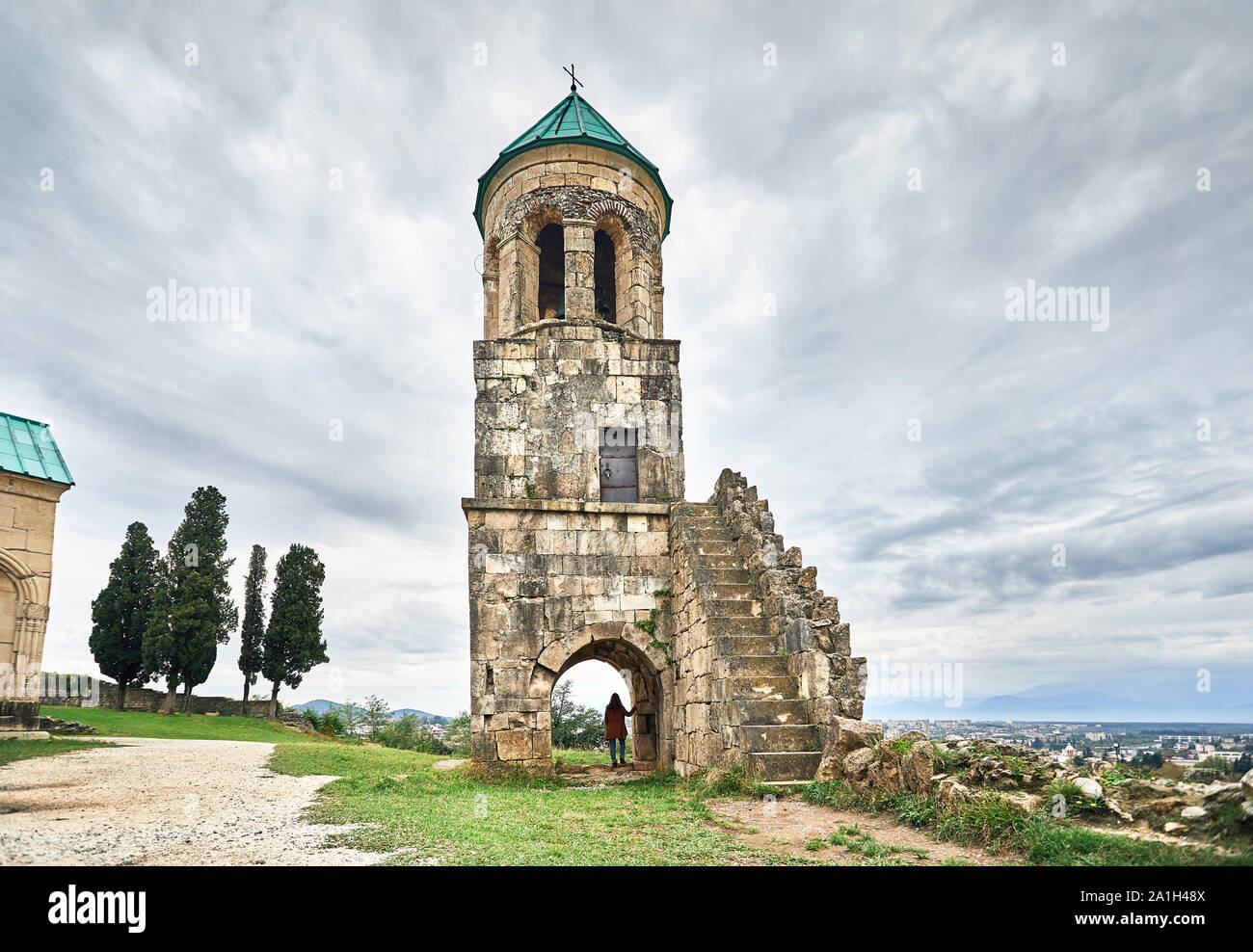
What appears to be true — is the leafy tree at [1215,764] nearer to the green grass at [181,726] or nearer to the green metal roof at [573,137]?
the green metal roof at [573,137]

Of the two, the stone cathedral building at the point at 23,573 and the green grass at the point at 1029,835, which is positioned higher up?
the stone cathedral building at the point at 23,573

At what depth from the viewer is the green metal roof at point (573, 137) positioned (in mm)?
13281

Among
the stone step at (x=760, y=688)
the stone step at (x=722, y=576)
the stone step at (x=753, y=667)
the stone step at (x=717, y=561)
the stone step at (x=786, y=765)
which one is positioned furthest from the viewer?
Answer: the stone step at (x=717, y=561)

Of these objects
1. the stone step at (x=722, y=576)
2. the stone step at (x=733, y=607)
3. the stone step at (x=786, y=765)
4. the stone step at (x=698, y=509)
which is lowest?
the stone step at (x=786, y=765)

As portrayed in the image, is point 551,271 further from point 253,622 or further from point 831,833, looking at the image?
point 253,622

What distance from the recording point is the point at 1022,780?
18.0ft

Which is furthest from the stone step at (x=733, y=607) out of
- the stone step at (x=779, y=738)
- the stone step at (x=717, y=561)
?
the stone step at (x=779, y=738)

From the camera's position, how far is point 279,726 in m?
27.4

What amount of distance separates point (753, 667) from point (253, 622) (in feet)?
99.6

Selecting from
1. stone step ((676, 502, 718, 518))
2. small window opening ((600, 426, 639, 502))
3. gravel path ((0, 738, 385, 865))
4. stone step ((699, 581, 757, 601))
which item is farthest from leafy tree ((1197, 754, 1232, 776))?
small window opening ((600, 426, 639, 502))

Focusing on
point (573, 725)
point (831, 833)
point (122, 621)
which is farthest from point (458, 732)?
point (831, 833)

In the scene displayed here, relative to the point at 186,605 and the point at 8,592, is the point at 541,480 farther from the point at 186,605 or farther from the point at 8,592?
the point at 186,605

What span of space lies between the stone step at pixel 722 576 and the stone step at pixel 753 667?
131 centimetres
